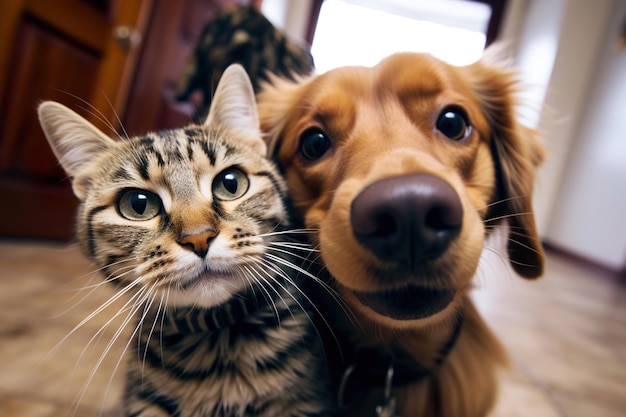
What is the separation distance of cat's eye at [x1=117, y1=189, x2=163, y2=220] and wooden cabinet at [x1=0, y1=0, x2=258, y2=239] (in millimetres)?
1084

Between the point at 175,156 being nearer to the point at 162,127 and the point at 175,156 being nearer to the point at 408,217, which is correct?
the point at 408,217

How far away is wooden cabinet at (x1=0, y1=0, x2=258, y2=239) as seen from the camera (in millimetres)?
1858

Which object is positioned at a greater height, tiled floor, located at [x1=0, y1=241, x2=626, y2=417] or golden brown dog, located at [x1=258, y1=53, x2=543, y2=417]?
golden brown dog, located at [x1=258, y1=53, x2=543, y2=417]

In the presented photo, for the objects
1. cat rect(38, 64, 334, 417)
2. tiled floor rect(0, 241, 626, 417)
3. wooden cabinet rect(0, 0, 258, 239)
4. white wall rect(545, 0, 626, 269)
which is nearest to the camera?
cat rect(38, 64, 334, 417)

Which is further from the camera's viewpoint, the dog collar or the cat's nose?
the dog collar

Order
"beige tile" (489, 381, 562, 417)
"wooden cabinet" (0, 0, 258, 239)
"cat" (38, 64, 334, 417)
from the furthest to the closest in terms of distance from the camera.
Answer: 1. "wooden cabinet" (0, 0, 258, 239)
2. "beige tile" (489, 381, 562, 417)
3. "cat" (38, 64, 334, 417)

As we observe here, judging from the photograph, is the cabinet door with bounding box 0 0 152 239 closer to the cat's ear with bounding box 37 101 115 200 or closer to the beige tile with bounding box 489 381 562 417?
the cat's ear with bounding box 37 101 115 200

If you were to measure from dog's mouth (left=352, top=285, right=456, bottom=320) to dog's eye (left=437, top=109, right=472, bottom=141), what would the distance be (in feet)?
1.28

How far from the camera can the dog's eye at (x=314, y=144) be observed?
3.12 ft

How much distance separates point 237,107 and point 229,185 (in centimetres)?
22

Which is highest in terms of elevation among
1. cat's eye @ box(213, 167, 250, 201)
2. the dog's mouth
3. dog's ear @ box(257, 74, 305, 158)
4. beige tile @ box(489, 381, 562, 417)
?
dog's ear @ box(257, 74, 305, 158)

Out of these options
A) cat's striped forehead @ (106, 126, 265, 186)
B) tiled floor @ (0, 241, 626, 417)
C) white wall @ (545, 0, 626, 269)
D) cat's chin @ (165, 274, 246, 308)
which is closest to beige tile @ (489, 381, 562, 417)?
tiled floor @ (0, 241, 626, 417)

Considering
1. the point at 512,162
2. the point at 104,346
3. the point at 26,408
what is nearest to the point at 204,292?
the point at 26,408

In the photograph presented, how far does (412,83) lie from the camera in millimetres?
899
